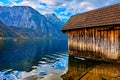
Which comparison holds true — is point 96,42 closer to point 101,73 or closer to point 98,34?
point 98,34

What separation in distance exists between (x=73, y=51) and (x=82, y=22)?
4.77 meters

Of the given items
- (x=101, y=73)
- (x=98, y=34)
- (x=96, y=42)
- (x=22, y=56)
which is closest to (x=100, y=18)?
(x=98, y=34)

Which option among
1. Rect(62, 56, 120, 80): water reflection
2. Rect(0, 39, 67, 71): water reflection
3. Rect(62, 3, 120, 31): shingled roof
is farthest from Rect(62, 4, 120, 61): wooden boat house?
Rect(0, 39, 67, 71): water reflection

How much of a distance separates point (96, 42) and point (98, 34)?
1.03 metres

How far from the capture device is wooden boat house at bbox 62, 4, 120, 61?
18859 millimetres

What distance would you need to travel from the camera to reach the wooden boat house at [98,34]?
1886 centimetres

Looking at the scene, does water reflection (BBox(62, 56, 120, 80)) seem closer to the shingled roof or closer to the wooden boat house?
the wooden boat house

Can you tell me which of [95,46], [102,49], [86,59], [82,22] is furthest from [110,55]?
[82,22]

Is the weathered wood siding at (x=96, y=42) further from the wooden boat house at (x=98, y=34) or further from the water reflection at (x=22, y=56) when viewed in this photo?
the water reflection at (x=22, y=56)

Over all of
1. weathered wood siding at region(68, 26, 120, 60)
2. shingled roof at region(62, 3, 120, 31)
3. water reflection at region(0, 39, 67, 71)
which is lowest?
water reflection at region(0, 39, 67, 71)

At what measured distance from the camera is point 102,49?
20.5m

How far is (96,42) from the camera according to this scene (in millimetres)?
21453

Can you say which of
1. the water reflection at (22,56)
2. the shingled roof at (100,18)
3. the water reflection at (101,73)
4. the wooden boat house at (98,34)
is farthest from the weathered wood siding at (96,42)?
the water reflection at (22,56)

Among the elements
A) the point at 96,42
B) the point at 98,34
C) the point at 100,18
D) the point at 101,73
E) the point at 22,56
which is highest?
the point at 100,18
